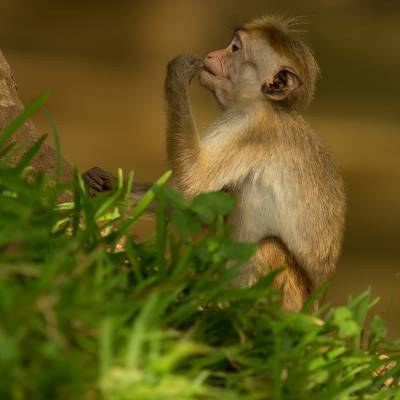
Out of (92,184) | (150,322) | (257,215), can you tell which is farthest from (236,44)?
(150,322)

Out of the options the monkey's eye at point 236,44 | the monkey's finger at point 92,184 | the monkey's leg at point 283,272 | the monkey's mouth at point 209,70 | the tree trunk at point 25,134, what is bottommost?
the monkey's leg at point 283,272

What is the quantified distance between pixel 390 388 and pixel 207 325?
2.57 feet

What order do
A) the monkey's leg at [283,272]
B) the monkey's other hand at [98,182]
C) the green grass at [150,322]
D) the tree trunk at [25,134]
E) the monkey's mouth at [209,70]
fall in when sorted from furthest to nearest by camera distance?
the monkey's mouth at [209,70] → the tree trunk at [25,134] → the monkey's other hand at [98,182] → the monkey's leg at [283,272] → the green grass at [150,322]

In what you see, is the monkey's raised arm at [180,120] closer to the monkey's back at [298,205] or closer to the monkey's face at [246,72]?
the monkey's face at [246,72]

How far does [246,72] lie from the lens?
187 inches

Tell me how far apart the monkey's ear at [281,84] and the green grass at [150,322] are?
44.4 inches

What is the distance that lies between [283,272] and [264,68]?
103cm

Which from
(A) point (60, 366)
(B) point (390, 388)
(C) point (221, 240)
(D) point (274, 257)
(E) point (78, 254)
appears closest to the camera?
(A) point (60, 366)

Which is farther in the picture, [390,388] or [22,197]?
[390,388]

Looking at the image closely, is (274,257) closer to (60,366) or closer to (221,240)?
(221,240)

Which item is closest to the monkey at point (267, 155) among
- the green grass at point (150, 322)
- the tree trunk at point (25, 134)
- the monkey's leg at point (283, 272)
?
the monkey's leg at point (283, 272)

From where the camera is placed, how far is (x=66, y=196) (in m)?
4.48

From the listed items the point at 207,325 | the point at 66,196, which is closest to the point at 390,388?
the point at 207,325

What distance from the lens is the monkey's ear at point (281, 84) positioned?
456 centimetres
